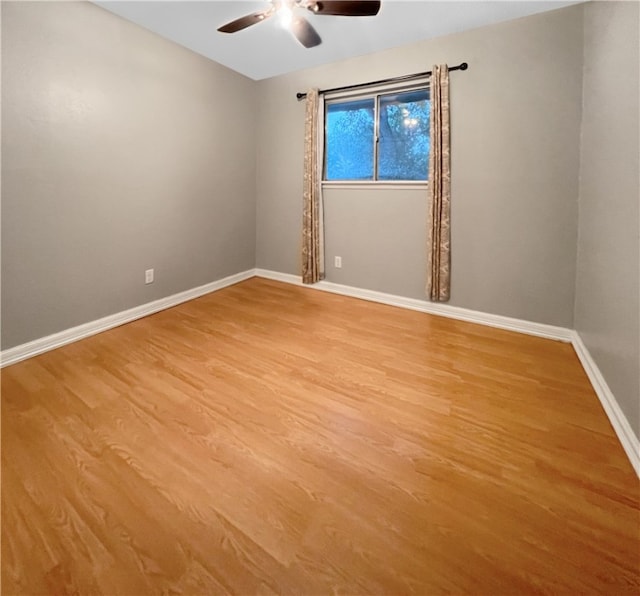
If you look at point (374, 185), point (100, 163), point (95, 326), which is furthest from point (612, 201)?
point (95, 326)

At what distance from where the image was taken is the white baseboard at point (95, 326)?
2.27 meters

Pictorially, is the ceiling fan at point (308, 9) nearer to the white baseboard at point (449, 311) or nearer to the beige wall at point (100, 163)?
the beige wall at point (100, 163)

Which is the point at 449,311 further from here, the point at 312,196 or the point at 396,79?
the point at 396,79

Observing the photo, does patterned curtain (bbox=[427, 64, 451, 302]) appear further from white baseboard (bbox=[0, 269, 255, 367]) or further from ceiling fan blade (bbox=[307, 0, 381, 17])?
white baseboard (bbox=[0, 269, 255, 367])

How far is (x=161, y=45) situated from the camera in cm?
291

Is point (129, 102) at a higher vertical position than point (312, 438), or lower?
higher

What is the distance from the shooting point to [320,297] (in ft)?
11.9

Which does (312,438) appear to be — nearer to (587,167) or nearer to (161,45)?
(587,167)

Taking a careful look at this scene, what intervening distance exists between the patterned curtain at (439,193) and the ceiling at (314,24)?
355 mm

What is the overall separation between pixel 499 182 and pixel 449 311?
113 centimetres

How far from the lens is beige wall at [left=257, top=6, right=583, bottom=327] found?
8.09 feet

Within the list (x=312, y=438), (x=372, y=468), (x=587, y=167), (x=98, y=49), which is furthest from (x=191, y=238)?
(x=587, y=167)

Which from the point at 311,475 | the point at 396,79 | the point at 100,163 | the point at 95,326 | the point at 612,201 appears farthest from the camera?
the point at 396,79

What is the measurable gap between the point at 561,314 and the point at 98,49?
3.94 m
